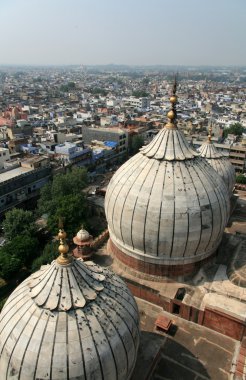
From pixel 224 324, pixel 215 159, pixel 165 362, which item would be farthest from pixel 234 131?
pixel 165 362

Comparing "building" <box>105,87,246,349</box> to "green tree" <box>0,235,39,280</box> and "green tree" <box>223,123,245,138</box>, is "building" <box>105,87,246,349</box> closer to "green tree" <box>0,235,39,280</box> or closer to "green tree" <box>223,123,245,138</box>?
"green tree" <box>0,235,39,280</box>

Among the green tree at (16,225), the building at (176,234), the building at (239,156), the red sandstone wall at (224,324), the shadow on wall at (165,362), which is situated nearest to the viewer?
the shadow on wall at (165,362)

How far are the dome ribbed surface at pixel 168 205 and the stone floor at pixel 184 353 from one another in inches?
145

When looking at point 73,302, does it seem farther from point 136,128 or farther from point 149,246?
point 136,128

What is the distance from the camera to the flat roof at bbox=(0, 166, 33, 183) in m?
44.8

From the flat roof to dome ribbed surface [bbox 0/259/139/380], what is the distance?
3489cm

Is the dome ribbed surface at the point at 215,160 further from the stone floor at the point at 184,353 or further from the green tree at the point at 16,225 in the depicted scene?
the green tree at the point at 16,225

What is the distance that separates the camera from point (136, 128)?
77.6 m

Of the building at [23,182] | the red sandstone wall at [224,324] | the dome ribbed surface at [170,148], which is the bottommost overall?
the building at [23,182]

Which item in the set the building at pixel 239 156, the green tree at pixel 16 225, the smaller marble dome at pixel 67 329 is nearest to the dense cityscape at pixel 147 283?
the smaller marble dome at pixel 67 329

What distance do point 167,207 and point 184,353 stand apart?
7.31 m

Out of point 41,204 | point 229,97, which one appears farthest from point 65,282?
point 229,97

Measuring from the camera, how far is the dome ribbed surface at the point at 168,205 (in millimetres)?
17312

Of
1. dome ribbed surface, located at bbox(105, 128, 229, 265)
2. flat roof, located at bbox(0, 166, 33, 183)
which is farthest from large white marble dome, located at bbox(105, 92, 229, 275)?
flat roof, located at bbox(0, 166, 33, 183)
